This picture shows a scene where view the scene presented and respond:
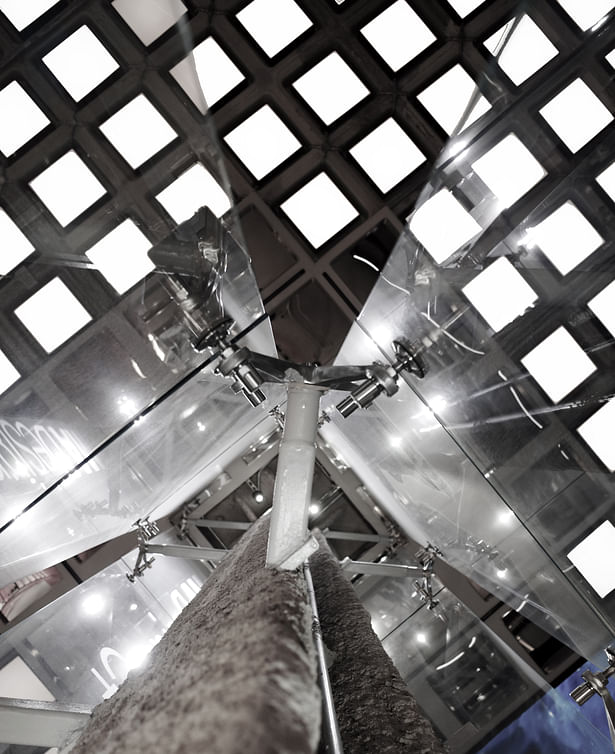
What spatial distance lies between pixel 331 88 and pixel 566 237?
192cm

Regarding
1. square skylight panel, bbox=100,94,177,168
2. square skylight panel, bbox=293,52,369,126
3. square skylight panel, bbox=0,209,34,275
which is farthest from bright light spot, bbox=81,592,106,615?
square skylight panel, bbox=293,52,369,126

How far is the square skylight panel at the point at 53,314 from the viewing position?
81cm

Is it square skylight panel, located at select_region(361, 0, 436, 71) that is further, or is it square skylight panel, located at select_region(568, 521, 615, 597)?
square skylight panel, located at select_region(361, 0, 436, 71)

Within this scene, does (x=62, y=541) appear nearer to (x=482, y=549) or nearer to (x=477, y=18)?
(x=482, y=549)

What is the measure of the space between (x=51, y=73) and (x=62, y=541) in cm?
101

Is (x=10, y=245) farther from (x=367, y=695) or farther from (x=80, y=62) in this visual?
(x=367, y=695)

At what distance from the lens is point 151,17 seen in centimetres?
105

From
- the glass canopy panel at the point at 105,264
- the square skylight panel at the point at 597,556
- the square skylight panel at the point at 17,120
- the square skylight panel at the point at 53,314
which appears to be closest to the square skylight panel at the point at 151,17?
the glass canopy panel at the point at 105,264

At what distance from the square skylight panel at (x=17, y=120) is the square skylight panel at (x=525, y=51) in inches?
33.1

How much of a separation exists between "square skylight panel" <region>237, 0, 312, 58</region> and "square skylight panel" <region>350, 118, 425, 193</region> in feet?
1.86

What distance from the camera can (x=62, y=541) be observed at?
1316mm

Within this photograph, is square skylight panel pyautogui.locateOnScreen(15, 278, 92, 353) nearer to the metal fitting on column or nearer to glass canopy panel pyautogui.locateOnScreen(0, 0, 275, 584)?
glass canopy panel pyautogui.locateOnScreen(0, 0, 275, 584)

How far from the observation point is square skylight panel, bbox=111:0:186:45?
1.01 meters

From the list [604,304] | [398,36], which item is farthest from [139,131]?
[398,36]
